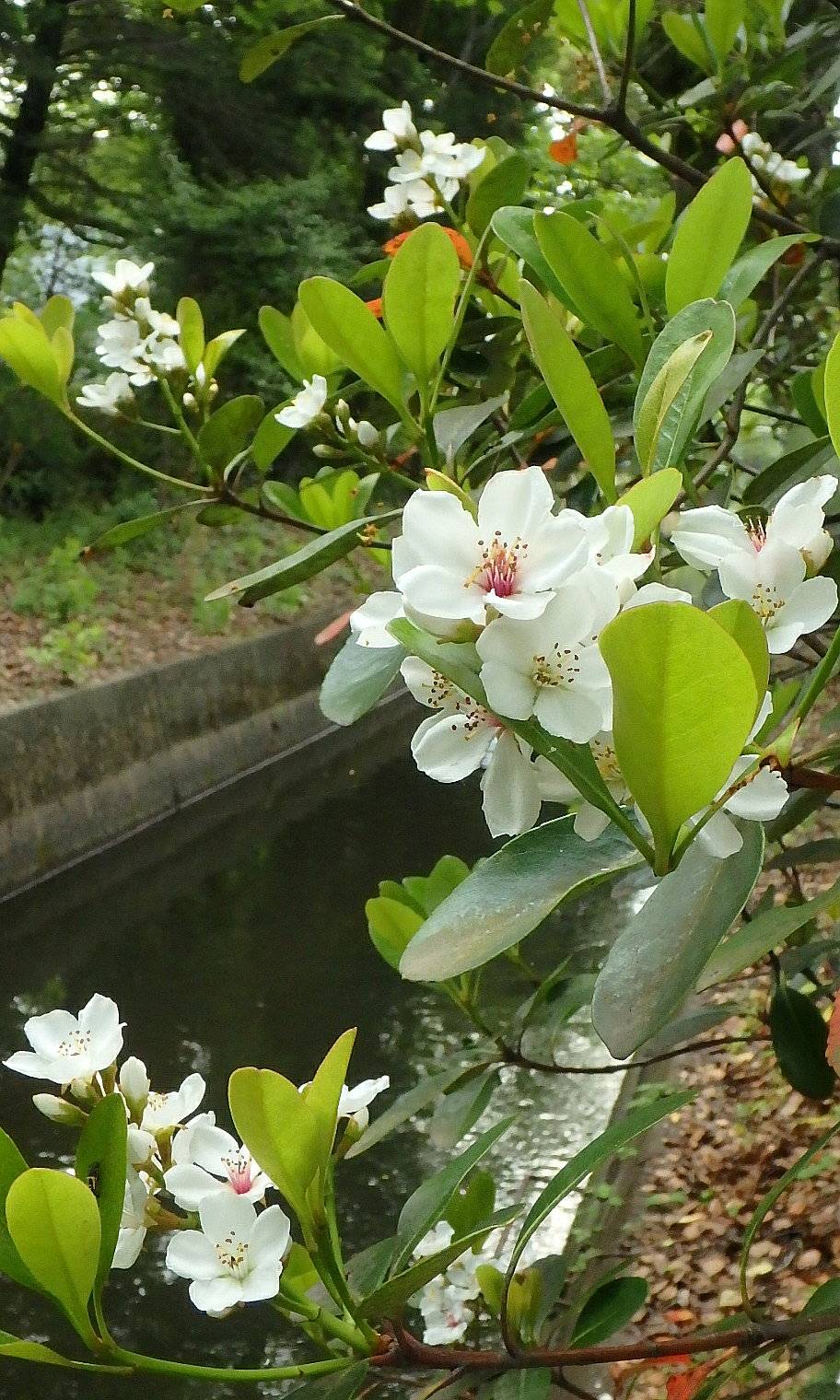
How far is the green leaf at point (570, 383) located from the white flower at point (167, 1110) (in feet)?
1.24

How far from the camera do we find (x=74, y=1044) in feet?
1.95

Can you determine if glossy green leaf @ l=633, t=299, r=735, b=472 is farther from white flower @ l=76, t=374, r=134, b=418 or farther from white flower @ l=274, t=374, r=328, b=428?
white flower @ l=76, t=374, r=134, b=418

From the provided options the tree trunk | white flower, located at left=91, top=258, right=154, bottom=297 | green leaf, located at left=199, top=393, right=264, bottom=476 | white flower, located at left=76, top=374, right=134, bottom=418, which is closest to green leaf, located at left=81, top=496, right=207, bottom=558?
green leaf, located at left=199, top=393, right=264, bottom=476

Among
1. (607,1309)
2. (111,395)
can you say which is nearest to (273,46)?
(111,395)

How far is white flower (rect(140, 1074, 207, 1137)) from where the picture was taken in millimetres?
585

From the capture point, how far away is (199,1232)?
20.8 inches

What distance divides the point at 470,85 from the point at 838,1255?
319 inches

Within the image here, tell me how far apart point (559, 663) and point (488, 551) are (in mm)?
45

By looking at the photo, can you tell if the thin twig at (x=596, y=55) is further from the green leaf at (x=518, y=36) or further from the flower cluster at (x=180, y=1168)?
the flower cluster at (x=180, y=1168)

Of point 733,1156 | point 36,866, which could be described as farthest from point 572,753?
point 36,866

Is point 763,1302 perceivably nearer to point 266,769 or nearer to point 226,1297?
point 226,1297

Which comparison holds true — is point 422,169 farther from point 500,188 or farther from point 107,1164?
point 107,1164

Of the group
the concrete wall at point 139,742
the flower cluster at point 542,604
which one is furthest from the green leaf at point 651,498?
the concrete wall at point 139,742

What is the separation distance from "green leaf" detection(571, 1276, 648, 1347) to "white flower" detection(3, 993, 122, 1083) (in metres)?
0.48
